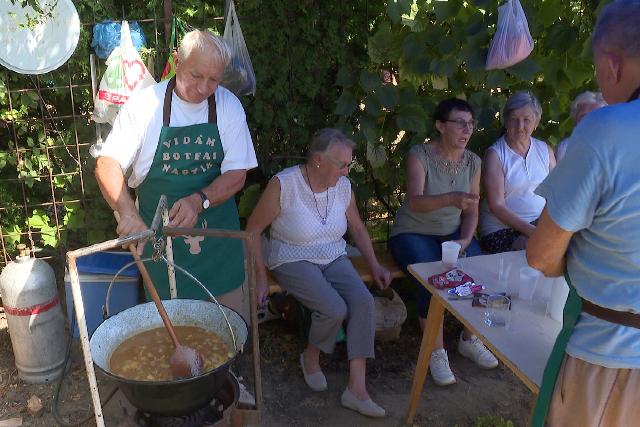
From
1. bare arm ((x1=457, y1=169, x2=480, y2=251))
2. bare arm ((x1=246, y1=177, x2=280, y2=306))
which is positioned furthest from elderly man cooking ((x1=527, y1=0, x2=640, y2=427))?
bare arm ((x1=457, y1=169, x2=480, y2=251))

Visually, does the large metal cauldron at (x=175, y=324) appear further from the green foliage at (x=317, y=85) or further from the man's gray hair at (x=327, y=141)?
the green foliage at (x=317, y=85)

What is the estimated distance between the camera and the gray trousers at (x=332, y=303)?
3166mm

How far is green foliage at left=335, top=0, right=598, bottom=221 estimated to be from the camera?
3.69m

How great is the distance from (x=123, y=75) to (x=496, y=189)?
2.28 m

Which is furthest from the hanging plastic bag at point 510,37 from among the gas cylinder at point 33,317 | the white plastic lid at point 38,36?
the gas cylinder at point 33,317

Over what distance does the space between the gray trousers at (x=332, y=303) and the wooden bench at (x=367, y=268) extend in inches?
6.2

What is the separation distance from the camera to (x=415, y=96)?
12.5 feet

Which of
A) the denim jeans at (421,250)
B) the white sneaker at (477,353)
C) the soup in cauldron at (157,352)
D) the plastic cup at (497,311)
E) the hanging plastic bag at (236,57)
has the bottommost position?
the white sneaker at (477,353)

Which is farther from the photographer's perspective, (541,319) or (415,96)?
(415,96)

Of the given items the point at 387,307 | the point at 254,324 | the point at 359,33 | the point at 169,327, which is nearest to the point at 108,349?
the point at 169,327

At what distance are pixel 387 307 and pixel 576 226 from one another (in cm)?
230

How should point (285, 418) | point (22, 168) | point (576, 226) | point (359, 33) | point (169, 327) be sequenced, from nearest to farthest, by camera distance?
point (576, 226) → point (169, 327) → point (285, 418) → point (22, 168) → point (359, 33)

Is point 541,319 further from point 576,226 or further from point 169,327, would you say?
point 169,327

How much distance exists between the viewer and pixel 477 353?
11.8 ft
